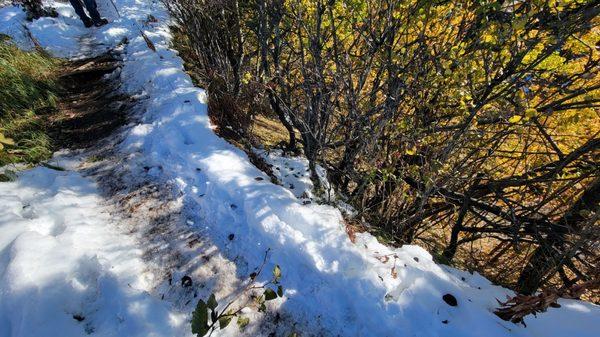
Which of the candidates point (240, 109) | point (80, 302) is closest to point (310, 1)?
point (240, 109)

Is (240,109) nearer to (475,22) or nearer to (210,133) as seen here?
(210,133)

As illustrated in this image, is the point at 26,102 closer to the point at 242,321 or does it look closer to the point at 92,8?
the point at 242,321

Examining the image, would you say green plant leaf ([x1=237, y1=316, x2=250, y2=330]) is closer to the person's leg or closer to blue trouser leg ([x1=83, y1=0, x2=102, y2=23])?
blue trouser leg ([x1=83, y1=0, x2=102, y2=23])

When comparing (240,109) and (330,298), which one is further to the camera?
(240,109)

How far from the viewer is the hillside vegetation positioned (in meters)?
2.62

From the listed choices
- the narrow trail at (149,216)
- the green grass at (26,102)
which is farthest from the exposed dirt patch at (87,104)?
the green grass at (26,102)

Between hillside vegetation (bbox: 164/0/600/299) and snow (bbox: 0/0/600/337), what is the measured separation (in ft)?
2.22

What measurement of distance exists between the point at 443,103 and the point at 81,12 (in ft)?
31.2

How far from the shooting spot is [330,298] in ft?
7.60

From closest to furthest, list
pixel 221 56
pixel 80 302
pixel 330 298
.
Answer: pixel 80 302 → pixel 330 298 → pixel 221 56

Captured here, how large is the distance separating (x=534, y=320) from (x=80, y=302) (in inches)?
121

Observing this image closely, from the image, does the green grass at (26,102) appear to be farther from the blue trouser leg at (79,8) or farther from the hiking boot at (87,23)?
the hiking boot at (87,23)

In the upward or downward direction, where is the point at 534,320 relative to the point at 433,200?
upward

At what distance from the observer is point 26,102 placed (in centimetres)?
443
